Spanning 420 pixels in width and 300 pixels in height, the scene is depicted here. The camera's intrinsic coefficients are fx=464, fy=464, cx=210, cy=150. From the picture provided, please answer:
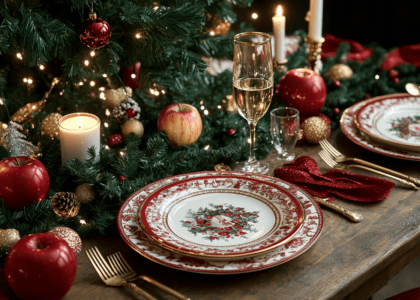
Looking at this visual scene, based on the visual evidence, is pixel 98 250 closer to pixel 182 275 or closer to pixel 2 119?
pixel 182 275

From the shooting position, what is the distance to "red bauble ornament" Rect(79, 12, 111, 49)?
1037 mm

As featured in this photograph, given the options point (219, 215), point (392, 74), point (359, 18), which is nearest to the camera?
point (219, 215)

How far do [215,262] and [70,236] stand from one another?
250mm

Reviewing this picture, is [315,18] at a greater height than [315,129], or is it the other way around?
[315,18]

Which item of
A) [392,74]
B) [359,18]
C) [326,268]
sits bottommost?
[359,18]

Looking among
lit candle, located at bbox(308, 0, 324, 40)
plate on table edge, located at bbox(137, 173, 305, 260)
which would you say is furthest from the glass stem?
lit candle, located at bbox(308, 0, 324, 40)

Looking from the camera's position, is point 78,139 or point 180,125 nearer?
point 78,139

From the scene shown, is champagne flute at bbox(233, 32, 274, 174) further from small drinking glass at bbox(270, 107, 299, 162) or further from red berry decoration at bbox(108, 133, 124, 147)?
red berry decoration at bbox(108, 133, 124, 147)

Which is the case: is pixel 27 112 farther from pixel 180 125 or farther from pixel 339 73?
pixel 339 73

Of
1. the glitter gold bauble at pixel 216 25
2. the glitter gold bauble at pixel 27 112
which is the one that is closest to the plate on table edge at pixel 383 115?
the glitter gold bauble at pixel 216 25

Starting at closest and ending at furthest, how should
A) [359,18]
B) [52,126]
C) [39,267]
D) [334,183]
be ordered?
[39,267] → [334,183] → [52,126] → [359,18]

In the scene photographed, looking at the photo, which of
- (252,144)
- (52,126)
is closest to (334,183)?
(252,144)

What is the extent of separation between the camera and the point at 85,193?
0.91 m

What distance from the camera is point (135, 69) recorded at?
55.1 inches
